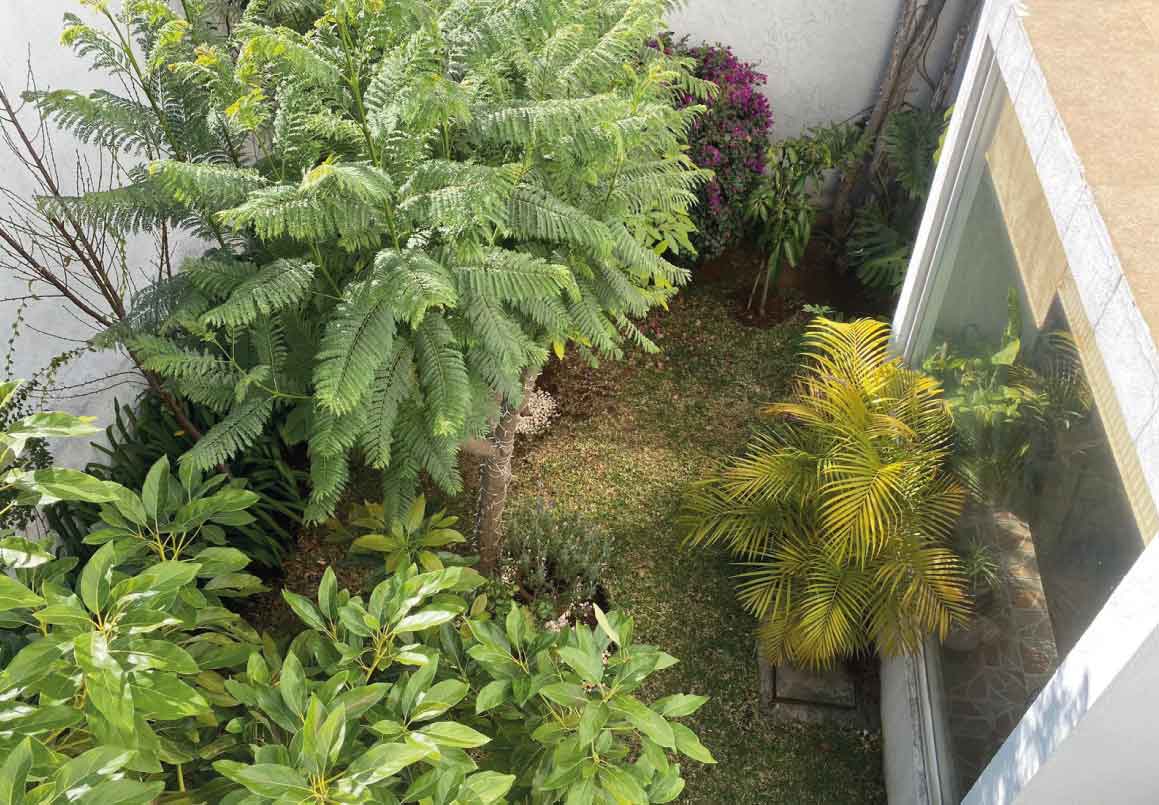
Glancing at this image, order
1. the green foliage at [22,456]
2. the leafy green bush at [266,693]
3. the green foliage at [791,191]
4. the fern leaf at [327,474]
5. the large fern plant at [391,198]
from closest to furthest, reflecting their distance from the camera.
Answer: the leafy green bush at [266,693]
the large fern plant at [391,198]
the fern leaf at [327,474]
the green foliage at [22,456]
the green foliage at [791,191]

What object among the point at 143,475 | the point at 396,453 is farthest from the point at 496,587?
the point at 143,475

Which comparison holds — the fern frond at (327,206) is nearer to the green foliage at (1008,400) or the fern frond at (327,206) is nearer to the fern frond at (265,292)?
the fern frond at (265,292)

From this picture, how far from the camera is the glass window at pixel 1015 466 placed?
2.59m

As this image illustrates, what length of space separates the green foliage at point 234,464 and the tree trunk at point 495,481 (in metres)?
0.83

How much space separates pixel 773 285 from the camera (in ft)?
19.3

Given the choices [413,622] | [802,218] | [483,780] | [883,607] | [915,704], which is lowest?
[915,704]

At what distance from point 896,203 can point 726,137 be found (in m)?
1.23

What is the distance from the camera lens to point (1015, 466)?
310 cm

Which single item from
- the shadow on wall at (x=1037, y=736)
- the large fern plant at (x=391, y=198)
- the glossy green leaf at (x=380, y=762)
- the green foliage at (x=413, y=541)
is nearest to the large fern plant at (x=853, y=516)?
the shadow on wall at (x=1037, y=736)

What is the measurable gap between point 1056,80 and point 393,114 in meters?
1.93

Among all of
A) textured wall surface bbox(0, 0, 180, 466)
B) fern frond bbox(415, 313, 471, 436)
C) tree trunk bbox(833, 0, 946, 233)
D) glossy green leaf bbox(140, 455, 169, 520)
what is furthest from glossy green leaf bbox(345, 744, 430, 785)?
tree trunk bbox(833, 0, 946, 233)

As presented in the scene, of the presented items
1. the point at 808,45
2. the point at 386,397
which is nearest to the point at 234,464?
the point at 386,397

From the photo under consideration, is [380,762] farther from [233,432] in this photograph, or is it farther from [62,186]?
[62,186]

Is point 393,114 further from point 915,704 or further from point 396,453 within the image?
point 915,704
